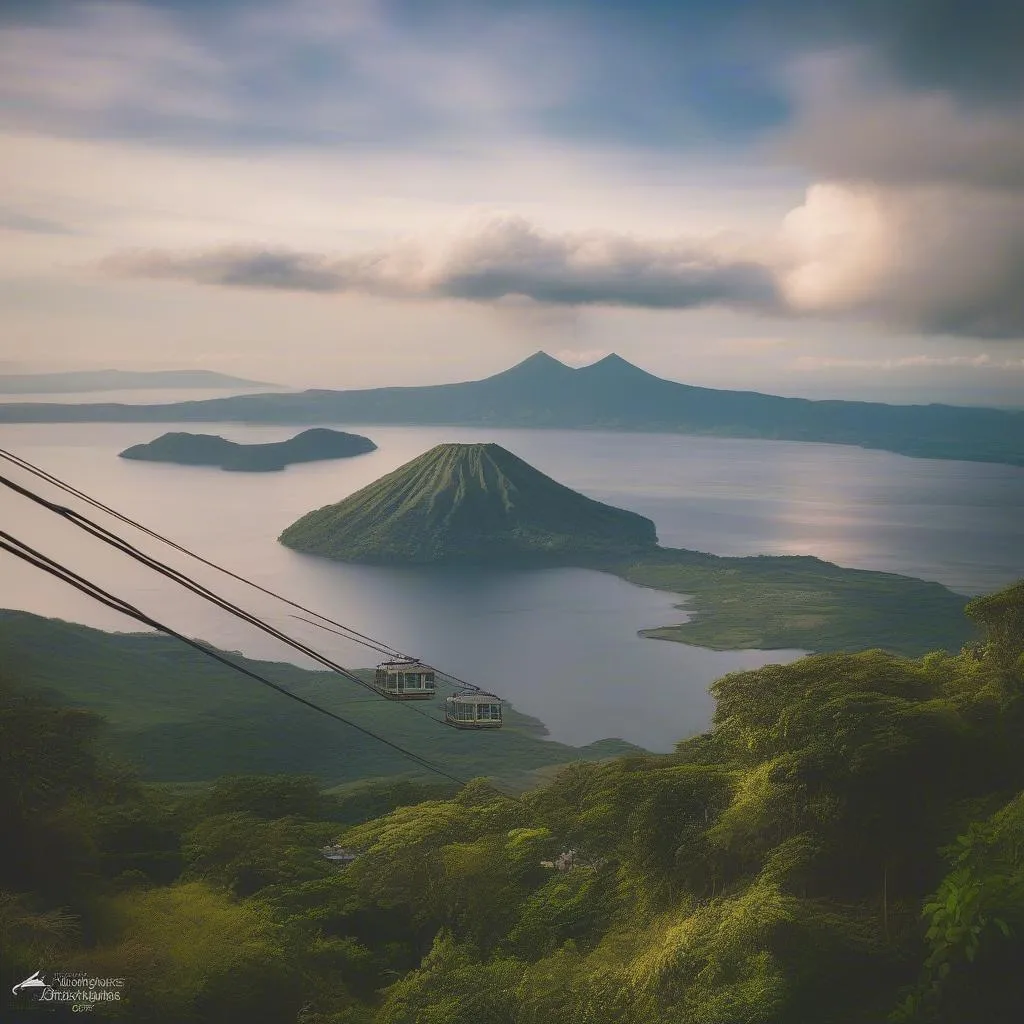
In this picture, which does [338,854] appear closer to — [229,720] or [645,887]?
[645,887]

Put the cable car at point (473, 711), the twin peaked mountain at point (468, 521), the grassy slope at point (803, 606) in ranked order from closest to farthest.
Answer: the cable car at point (473, 711), the grassy slope at point (803, 606), the twin peaked mountain at point (468, 521)

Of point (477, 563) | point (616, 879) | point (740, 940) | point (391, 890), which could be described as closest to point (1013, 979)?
point (740, 940)

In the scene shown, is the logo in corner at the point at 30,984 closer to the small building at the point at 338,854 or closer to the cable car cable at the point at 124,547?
the cable car cable at the point at 124,547

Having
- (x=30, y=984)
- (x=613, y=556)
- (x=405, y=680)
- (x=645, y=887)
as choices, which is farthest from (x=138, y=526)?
(x=613, y=556)

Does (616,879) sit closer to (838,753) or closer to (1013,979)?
(838,753)

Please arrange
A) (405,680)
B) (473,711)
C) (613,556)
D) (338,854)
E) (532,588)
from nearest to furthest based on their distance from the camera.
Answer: (338,854) → (405,680) → (473,711) → (532,588) → (613,556)

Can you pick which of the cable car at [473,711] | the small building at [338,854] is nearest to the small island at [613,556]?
the cable car at [473,711]
